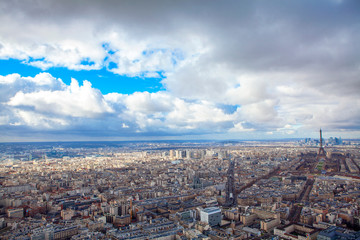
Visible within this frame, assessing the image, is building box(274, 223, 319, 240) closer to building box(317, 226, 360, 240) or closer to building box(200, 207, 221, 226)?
building box(317, 226, 360, 240)

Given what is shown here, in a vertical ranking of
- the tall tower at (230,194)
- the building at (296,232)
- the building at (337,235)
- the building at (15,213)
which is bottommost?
the building at (15,213)

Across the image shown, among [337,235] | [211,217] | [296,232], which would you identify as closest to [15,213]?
[211,217]

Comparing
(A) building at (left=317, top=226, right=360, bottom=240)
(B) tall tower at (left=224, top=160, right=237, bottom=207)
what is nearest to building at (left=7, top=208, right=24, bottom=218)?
(B) tall tower at (left=224, top=160, right=237, bottom=207)

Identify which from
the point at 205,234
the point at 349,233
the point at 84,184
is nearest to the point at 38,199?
the point at 84,184

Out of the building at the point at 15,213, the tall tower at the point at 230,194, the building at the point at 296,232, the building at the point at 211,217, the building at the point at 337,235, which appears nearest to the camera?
the building at the point at 337,235

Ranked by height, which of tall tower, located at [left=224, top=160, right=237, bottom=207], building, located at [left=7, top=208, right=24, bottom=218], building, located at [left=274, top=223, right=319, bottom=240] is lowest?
building, located at [left=7, top=208, right=24, bottom=218]

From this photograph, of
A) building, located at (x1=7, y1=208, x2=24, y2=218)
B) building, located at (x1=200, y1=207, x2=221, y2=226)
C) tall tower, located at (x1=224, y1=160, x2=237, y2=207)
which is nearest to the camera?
building, located at (x1=200, y1=207, x2=221, y2=226)

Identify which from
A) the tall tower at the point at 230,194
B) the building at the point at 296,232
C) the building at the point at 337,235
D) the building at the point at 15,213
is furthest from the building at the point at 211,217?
the building at the point at 15,213

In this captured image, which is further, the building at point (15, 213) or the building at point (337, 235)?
the building at point (15, 213)

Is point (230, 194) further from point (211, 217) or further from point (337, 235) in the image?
point (337, 235)

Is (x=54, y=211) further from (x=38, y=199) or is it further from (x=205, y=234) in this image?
(x=205, y=234)

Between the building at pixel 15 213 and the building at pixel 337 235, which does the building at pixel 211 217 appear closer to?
the building at pixel 337 235
